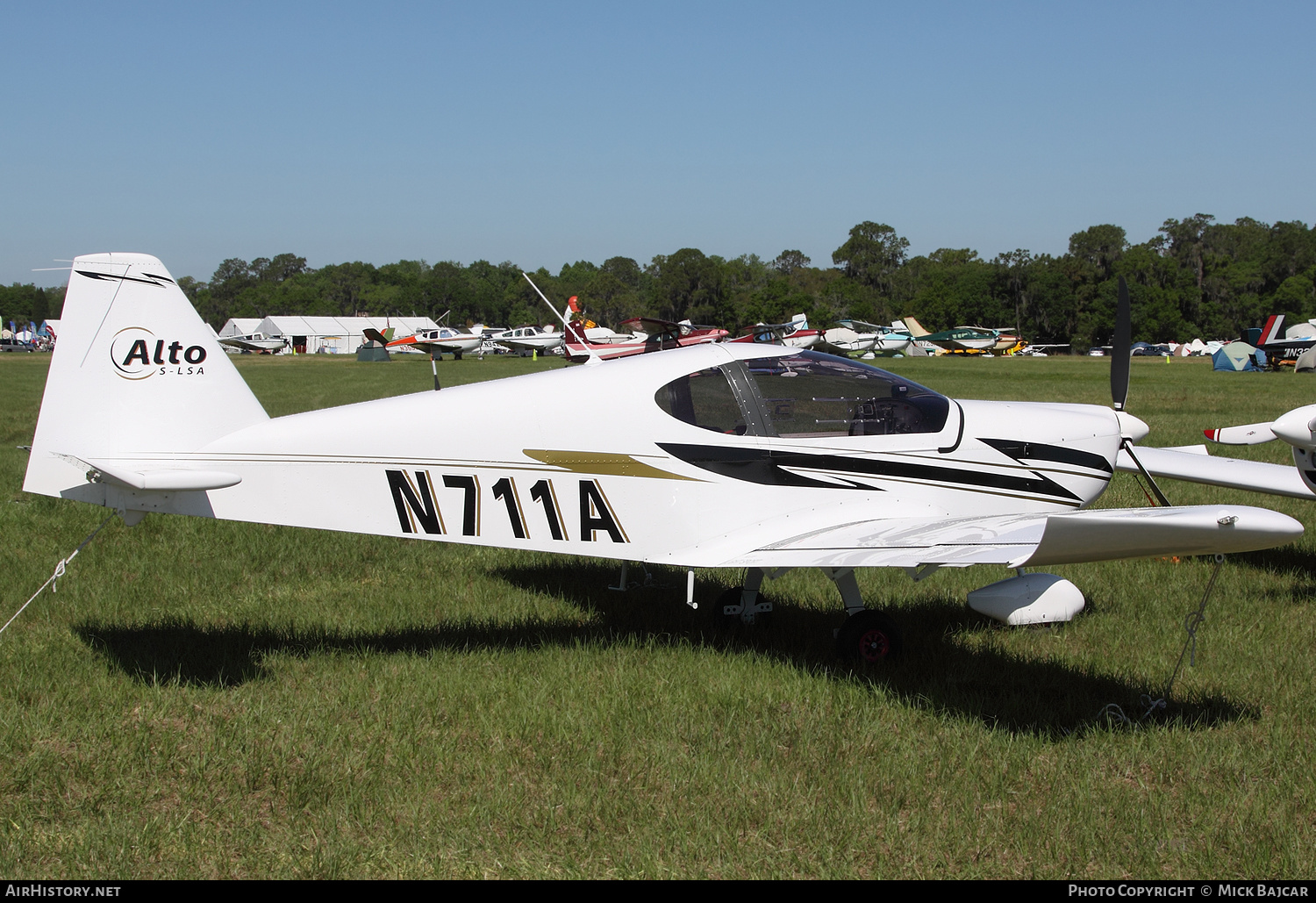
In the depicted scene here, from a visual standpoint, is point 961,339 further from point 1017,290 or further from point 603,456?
point 603,456

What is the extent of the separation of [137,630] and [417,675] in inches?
85.1

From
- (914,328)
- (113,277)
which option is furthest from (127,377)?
(914,328)

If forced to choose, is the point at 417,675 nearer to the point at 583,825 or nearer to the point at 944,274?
the point at 583,825

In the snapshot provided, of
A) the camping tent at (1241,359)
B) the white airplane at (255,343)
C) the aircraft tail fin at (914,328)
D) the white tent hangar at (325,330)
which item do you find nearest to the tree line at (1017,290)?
the aircraft tail fin at (914,328)

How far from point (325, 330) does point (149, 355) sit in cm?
11017

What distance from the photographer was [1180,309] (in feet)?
344

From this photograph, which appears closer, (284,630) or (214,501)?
(214,501)

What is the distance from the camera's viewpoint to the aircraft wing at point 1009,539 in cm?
399

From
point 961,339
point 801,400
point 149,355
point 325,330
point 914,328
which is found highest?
point 914,328

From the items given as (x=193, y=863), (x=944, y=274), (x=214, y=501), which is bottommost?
(x=193, y=863)

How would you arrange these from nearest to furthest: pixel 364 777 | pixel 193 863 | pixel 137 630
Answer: pixel 193 863 → pixel 364 777 → pixel 137 630

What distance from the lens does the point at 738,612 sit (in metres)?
6.69

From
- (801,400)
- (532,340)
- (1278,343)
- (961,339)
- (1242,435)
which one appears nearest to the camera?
(801,400)

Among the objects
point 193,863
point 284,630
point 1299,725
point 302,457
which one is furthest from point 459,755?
point 1299,725
